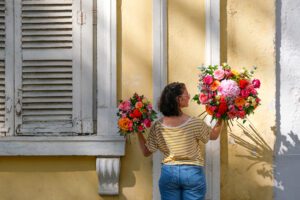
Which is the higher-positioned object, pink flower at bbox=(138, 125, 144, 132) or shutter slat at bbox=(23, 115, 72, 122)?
shutter slat at bbox=(23, 115, 72, 122)

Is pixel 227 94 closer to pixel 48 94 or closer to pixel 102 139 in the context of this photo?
pixel 102 139

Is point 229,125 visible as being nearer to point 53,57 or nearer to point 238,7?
point 238,7

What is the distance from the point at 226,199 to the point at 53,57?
2004 mm

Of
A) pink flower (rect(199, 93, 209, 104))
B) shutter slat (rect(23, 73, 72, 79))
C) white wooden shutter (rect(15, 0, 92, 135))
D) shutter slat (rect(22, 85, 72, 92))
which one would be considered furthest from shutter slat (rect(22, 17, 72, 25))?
pink flower (rect(199, 93, 209, 104))

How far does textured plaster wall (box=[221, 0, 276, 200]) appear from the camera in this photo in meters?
5.34

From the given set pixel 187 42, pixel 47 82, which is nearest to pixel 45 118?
pixel 47 82

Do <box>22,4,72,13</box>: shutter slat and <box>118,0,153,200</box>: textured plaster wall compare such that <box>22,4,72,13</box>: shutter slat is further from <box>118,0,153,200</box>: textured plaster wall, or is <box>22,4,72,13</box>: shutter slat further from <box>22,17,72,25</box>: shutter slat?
<box>118,0,153,200</box>: textured plaster wall

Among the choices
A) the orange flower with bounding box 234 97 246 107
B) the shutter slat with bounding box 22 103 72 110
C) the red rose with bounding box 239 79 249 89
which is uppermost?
the red rose with bounding box 239 79 249 89

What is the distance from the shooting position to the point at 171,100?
14.5 ft

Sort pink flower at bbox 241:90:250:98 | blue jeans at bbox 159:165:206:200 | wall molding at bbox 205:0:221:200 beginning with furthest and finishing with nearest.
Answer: wall molding at bbox 205:0:221:200, pink flower at bbox 241:90:250:98, blue jeans at bbox 159:165:206:200

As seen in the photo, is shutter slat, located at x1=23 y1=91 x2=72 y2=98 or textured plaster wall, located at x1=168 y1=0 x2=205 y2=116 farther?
shutter slat, located at x1=23 y1=91 x2=72 y2=98

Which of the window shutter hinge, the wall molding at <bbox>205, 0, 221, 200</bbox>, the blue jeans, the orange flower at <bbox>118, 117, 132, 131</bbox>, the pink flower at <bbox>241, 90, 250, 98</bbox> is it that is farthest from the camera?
the window shutter hinge

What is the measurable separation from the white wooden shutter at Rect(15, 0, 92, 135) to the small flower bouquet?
0.92m

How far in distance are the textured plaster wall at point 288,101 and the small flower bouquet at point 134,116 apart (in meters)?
1.38
